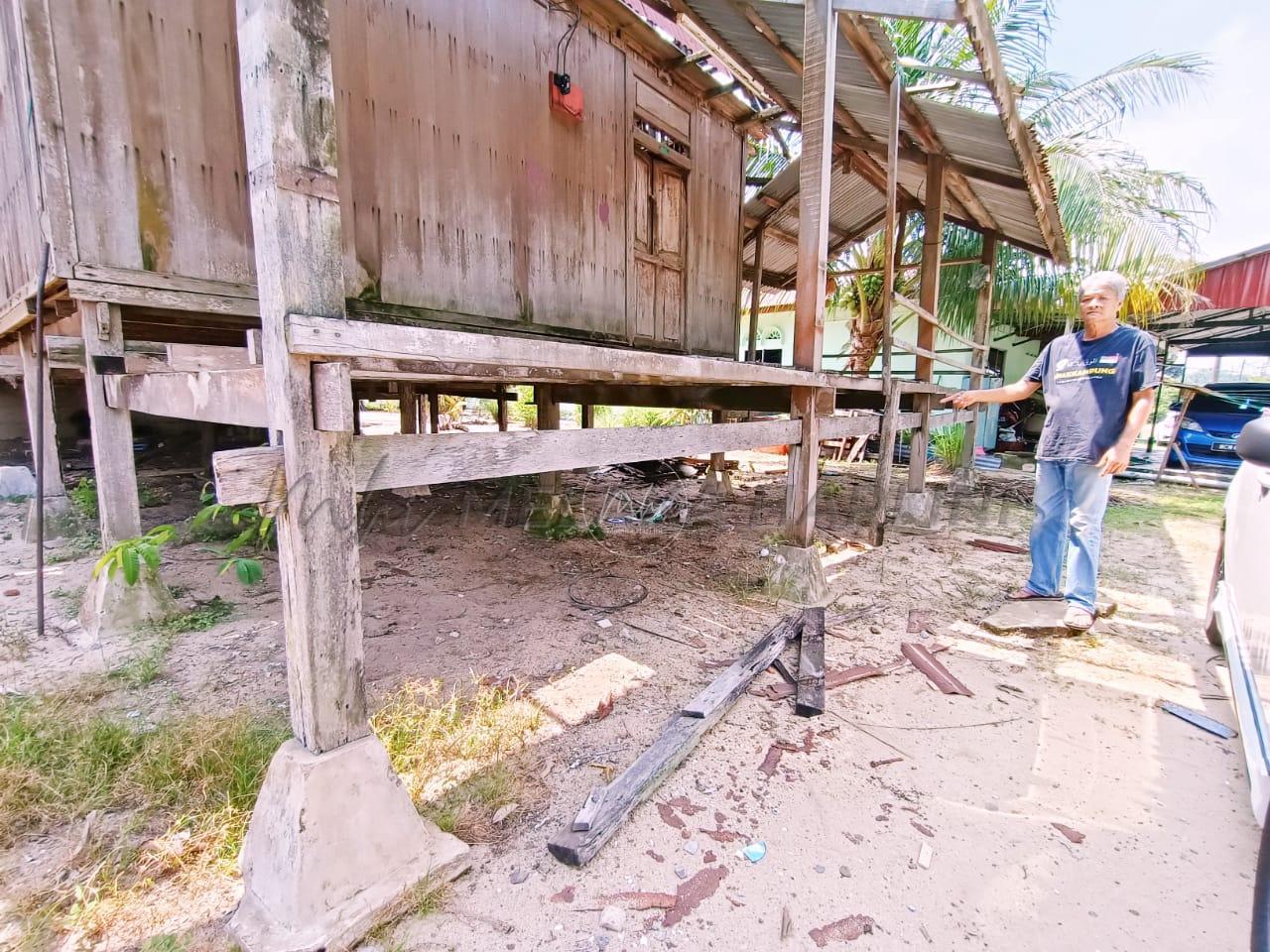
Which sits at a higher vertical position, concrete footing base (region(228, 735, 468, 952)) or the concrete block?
the concrete block

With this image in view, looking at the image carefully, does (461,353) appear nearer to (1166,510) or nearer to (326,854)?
(326,854)

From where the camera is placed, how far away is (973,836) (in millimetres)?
1977

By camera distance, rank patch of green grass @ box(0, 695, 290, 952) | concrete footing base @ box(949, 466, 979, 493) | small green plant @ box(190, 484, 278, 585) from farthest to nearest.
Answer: concrete footing base @ box(949, 466, 979, 493)
small green plant @ box(190, 484, 278, 585)
patch of green grass @ box(0, 695, 290, 952)

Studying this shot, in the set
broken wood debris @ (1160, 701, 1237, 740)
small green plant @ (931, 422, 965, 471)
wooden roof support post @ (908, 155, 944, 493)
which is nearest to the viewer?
broken wood debris @ (1160, 701, 1237, 740)

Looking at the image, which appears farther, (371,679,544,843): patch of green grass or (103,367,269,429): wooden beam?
(371,679,544,843): patch of green grass

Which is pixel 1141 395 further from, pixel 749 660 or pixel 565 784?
pixel 565 784

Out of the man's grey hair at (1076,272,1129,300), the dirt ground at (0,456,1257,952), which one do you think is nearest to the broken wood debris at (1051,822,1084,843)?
the dirt ground at (0,456,1257,952)

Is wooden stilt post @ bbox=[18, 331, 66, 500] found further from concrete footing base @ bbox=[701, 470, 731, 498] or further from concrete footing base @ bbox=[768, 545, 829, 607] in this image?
concrete footing base @ bbox=[701, 470, 731, 498]

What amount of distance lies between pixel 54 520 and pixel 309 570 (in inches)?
214

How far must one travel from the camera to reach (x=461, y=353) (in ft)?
5.57

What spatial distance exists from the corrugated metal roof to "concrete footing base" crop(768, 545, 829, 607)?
3.51 metres

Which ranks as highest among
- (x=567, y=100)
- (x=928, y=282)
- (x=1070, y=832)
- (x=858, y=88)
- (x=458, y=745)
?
(x=858, y=88)

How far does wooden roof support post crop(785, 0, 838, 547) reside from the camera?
3551mm

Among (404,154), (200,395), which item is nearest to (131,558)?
(200,395)
